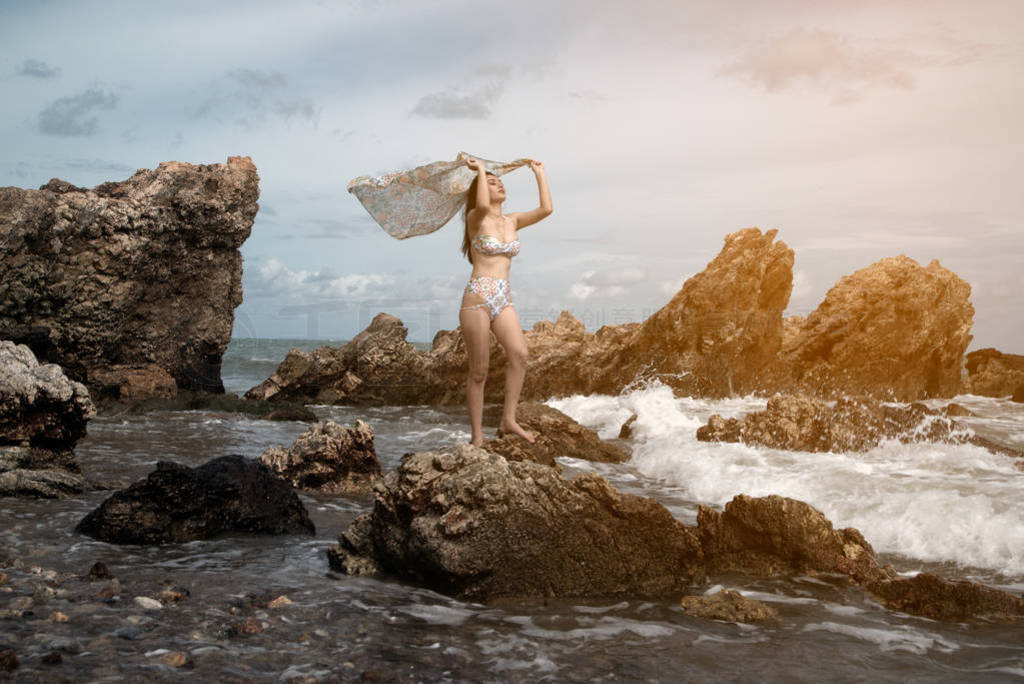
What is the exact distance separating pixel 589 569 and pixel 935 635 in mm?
2163

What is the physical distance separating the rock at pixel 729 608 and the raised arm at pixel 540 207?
12.2 feet

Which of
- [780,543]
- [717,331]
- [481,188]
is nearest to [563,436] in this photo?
[481,188]

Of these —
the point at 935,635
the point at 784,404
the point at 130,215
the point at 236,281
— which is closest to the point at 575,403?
the point at 784,404

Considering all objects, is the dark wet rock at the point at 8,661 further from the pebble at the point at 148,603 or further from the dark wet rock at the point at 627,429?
the dark wet rock at the point at 627,429

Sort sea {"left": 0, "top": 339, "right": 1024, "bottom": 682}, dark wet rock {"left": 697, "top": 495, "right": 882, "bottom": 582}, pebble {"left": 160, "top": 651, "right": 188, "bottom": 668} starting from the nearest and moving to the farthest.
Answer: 1. pebble {"left": 160, "top": 651, "right": 188, "bottom": 668}
2. sea {"left": 0, "top": 339, "right": 1024, "bottom": 682}
3. dark wet rock {"left": 697, "top": 495, "right": 882, "bottom": 582}

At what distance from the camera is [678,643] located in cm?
448

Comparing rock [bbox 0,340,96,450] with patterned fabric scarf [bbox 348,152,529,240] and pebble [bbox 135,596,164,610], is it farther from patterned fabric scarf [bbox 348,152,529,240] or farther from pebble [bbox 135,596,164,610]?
pebble [bbox 135,596,164,610]

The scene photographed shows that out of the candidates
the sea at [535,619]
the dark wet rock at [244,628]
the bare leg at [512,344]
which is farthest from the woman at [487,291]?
the dark wet rock at [244,628]

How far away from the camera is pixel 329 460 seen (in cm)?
911

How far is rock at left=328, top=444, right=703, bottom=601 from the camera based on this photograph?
17.5ft

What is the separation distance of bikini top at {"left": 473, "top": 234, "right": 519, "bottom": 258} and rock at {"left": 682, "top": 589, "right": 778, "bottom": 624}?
3.38m

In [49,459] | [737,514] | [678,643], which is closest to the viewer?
[678,643]

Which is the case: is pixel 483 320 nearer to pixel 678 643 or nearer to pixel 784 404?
pixel 678 643

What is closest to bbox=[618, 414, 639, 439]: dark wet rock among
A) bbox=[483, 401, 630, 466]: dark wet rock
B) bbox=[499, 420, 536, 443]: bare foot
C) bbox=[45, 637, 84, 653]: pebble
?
bbox=[483, 401, 630, 466]: dark wet rock
